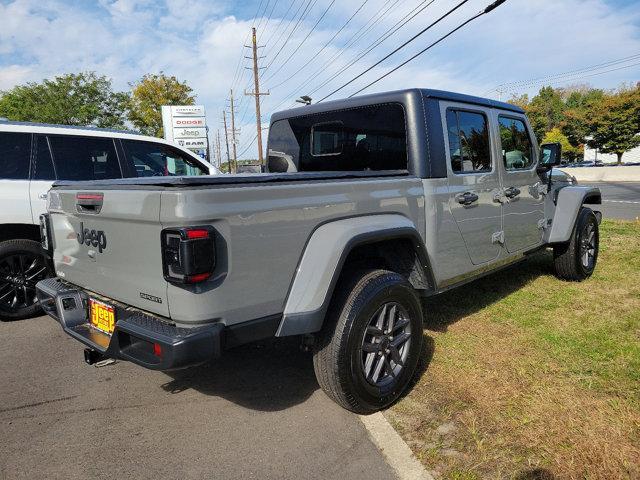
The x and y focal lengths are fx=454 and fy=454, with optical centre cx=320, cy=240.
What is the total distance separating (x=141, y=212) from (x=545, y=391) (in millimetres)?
2579

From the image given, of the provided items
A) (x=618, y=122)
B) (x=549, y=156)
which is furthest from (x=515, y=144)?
(x=618, y=122)

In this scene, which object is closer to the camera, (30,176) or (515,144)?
(515,144)

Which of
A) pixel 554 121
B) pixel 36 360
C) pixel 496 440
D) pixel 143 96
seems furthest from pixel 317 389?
Result: pixel 554 121

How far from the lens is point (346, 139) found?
3795 millimetres

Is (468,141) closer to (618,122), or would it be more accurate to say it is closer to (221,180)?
(221,180)

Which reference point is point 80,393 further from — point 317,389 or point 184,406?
point 317,389

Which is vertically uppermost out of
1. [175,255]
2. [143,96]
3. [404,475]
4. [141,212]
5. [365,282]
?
[143,96]

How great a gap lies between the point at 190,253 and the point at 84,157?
3.71 m

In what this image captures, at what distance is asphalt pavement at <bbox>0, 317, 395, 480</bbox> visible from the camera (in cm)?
228

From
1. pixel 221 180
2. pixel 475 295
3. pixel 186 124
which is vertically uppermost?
pixel 186 124

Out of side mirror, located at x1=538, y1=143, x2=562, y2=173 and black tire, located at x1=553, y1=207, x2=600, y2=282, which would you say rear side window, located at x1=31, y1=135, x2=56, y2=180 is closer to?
side mirror, located at x1=538, y1=143, x2=562, y2=173

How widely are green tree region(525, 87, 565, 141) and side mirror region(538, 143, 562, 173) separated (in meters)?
58.0

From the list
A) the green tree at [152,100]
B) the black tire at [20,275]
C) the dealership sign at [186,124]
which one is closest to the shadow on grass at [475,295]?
the black tire at [20,275]

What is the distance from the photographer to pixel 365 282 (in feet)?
8.65
